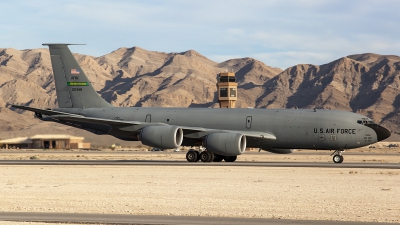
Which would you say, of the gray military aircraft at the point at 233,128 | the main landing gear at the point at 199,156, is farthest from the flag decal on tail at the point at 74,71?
the main landing gear at the point at 199,156

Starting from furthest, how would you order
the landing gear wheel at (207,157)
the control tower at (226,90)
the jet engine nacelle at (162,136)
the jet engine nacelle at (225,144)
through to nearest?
1. the control tower at (226,90)
2. the landing gear wheel at (207,157)
3. the jet engine nacelle at (162,136)
4. the jet engine nacelle at (225,144)

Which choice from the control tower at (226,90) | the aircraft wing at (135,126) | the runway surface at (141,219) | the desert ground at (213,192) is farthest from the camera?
the control tower at (226,90)

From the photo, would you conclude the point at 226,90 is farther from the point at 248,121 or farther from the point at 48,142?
the point at 248,121

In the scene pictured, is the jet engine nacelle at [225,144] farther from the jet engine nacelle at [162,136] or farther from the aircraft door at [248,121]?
the jet engine nacelle at [162,136]

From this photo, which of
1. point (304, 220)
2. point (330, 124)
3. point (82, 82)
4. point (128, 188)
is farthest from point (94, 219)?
point (82, 82)

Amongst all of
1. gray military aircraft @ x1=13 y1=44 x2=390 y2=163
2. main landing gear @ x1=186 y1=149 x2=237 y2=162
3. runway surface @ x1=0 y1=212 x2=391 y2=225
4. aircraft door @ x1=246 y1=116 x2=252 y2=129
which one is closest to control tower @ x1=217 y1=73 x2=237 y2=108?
gray military aircraft @ x1=13 y1=44 x2=390 y2=163

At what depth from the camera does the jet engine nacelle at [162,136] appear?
47.2 metres

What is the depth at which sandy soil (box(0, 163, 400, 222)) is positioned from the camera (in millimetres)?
20703

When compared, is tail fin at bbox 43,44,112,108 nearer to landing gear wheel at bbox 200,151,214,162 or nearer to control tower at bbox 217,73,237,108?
landing gear wheel at bbox 200,151,214,162

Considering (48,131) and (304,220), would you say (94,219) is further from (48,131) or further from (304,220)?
(48,131)

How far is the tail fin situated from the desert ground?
16.3 m

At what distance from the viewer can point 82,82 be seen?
55250mm

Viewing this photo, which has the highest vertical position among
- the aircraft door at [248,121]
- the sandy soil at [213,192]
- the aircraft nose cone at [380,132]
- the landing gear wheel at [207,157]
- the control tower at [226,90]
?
the control tower at [226,90]

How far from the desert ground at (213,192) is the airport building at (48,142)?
117ft
